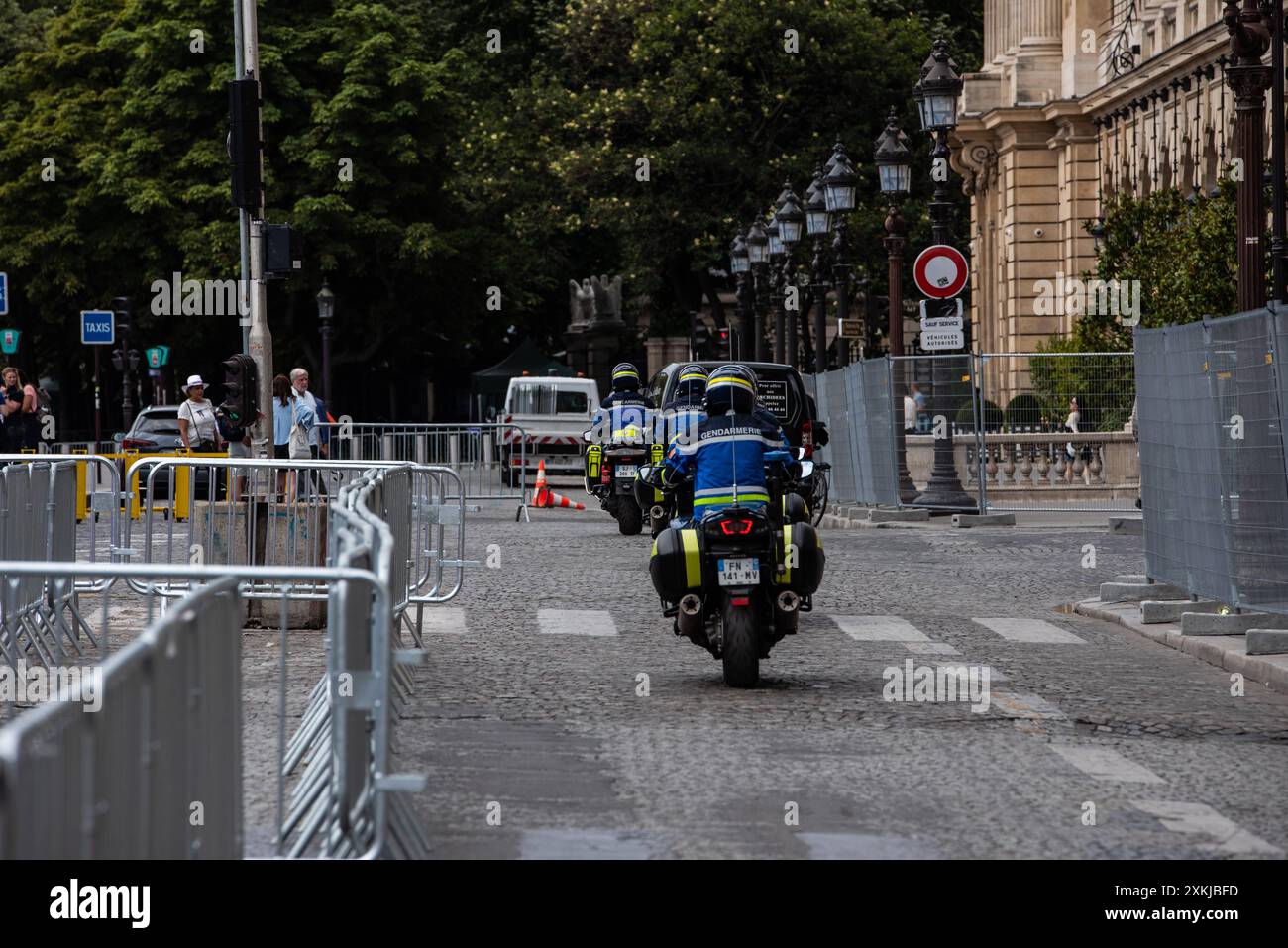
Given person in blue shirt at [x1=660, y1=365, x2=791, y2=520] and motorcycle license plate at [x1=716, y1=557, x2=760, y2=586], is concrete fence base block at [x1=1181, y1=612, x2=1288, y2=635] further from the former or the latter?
motorcycle license plate at [x1=716, y1=557, x2=760, y2=586]

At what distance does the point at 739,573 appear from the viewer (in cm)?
1148

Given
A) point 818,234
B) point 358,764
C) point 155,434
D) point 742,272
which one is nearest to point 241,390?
point 358,764

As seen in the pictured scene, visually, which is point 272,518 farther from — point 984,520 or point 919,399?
point 919,399

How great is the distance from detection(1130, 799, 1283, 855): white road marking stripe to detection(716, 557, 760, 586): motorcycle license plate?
11.0 ft

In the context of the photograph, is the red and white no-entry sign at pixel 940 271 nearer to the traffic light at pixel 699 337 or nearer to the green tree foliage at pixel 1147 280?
the green tree foliage at pixel 1147 280

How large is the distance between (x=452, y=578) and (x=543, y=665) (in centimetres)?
681

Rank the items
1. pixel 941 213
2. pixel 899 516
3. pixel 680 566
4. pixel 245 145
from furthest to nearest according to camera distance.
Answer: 1. pixel 941 213
2. pixel 899 516
3. pixel 245 145
4. pixel 680 566

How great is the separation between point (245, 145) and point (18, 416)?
39.0 ft

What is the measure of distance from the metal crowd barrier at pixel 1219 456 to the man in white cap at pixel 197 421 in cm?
1308

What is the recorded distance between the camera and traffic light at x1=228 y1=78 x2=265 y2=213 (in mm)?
19859

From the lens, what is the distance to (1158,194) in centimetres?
3528

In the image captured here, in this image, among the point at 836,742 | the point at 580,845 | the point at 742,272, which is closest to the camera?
the point at 580,845

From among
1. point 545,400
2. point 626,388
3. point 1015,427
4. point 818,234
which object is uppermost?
point 818,234
